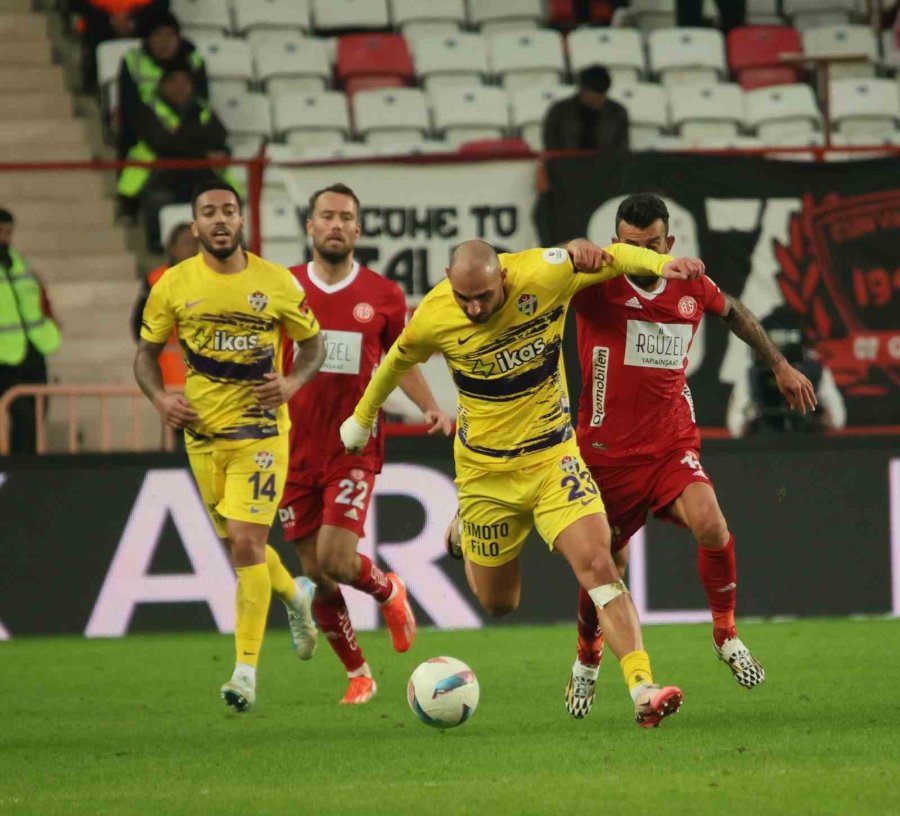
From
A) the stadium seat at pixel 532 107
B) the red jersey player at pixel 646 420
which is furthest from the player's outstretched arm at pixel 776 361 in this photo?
the stadium seat at pixel 532 107

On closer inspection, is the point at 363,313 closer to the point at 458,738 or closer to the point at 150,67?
the point at 458,738

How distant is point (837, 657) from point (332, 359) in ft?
10.9

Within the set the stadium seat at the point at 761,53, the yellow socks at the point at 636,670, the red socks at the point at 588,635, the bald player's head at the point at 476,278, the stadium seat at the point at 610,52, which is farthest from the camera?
the stadium seat at the point at 761,53

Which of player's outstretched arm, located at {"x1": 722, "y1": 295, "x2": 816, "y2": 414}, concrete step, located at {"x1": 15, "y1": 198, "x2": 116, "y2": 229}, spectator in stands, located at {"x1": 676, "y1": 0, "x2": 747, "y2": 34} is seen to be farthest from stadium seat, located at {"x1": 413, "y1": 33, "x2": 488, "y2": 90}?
player's outstretched arm, located at {"x1": 722, "y1": 295, "x2": 816, "y2": 414}

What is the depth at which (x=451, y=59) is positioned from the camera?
1736cm

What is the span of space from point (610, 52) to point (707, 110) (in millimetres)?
1206

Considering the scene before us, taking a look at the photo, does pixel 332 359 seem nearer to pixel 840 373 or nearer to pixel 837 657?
pixel 837 657

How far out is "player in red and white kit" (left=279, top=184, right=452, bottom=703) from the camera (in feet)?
30.1

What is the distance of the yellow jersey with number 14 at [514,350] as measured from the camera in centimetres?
746


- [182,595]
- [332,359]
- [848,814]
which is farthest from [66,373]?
[848,814]

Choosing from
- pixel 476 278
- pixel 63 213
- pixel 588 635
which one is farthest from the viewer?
pixel 63 213

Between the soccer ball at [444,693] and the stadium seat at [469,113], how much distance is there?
31.5ft

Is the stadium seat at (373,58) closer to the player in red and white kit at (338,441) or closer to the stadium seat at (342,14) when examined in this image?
the stadium seat at (342,14)

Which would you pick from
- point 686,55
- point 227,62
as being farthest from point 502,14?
point 227,62
